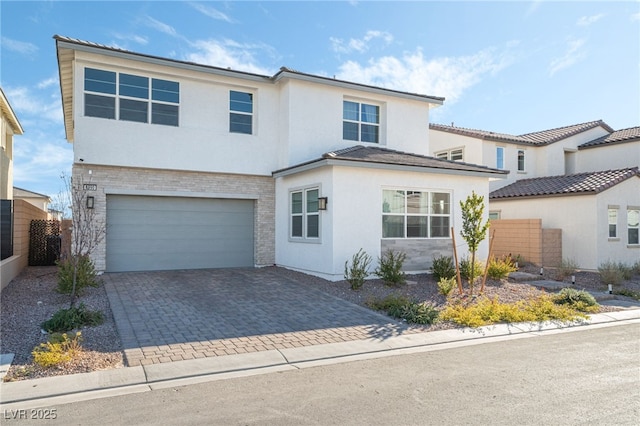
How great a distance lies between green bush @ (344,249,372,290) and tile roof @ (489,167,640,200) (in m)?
10.5

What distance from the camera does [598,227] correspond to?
17.9m

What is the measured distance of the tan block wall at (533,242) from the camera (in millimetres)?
18375

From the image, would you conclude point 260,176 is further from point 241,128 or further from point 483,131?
point 483,131

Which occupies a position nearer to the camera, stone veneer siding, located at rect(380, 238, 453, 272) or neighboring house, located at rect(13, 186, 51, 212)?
stone veneer siding, located at rect(380, 238, 453, 272)

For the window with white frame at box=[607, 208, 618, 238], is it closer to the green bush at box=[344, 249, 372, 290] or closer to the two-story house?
the two-story house

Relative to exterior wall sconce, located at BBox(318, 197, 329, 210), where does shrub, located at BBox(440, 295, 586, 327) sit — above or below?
below

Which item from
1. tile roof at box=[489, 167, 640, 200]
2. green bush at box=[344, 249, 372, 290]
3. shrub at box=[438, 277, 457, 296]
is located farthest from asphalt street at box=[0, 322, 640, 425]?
tile roof at box=[489, 167, 640, 200]

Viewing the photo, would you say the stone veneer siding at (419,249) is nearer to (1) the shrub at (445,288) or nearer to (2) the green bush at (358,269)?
(2) the green bush at (358,269)

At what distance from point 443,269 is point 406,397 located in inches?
338

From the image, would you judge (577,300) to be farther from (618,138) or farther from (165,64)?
(618,138)

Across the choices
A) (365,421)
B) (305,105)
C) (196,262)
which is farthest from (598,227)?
(365,421)

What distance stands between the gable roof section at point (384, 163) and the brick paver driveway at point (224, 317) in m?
3.63

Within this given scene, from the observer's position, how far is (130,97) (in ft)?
47.7

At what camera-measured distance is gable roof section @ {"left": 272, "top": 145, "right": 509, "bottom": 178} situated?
13204mm
